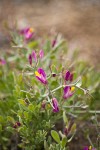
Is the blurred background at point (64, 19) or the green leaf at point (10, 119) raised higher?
the blurred background at point (64, 19)

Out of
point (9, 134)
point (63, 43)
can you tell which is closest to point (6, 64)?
point (63, 43)

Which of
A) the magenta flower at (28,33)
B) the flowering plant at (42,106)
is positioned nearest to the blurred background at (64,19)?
the magenta flower at (28,33)

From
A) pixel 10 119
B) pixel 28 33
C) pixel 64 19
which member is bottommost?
pixel 10 119

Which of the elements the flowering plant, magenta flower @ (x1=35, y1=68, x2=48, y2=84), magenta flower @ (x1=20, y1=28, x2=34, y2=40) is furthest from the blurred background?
magenta flower @ (x1=35, y1=68, x2=48, y2=84)

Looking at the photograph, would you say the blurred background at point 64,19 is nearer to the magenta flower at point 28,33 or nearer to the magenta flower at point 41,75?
the magenta flower at point 28,33

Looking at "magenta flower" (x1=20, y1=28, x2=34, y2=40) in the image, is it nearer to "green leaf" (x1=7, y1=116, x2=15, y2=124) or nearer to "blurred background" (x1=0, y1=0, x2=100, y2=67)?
"green leaf" (x1=7, y1=116, x2=15, y2=124)

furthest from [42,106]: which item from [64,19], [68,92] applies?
[64,19]

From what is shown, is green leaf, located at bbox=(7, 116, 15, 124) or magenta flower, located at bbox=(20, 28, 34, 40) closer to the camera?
green leaf, located at bbox=(7, 116, 15, 124)

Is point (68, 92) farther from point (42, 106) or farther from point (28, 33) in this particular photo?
point (28, 33)
